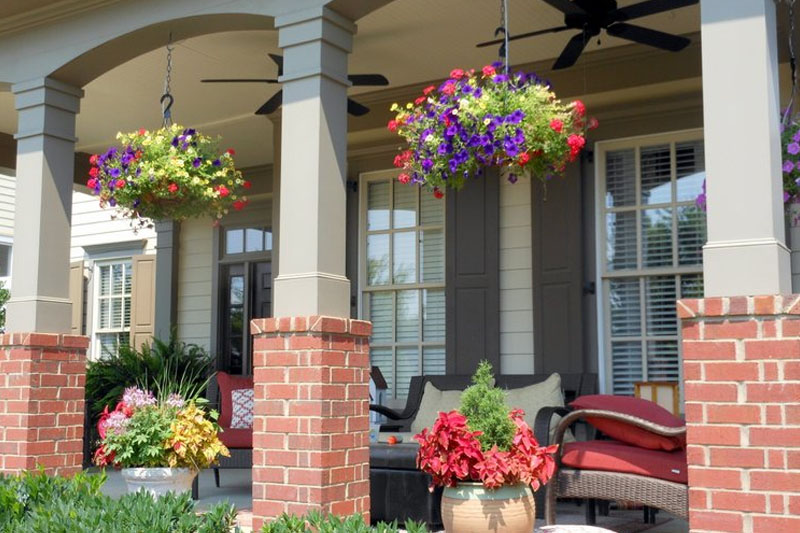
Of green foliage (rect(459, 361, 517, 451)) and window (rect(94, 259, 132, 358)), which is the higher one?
window (rect(94, 259, 132, 358))

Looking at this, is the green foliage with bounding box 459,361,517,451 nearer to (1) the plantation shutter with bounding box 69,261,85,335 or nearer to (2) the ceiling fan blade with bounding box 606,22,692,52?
(2) the ceiling fan blade with bounding box 606,22,692,52

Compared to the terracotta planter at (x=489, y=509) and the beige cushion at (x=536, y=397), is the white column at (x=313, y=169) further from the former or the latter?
the beige cushion at (x=536, y=397)

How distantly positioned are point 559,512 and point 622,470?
1.72 metres

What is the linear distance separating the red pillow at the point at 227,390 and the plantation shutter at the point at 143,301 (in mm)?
3238

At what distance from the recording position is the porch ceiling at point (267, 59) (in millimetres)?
6203

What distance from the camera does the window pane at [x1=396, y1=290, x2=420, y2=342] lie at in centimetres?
748

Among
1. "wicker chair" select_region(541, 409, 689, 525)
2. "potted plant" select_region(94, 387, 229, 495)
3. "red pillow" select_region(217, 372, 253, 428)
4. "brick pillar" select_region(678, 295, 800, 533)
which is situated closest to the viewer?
"brick pillar" select_region(678, 295, 800, 533)

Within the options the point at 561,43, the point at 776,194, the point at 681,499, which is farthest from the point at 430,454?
the point at 561,43

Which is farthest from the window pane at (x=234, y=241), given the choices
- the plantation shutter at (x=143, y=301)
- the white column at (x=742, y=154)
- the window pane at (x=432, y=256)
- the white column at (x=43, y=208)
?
the white column at (x=742, y=154)

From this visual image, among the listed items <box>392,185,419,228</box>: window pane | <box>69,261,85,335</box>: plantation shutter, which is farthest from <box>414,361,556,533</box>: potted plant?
<box>69,261,85,335</box>: plantation shutter

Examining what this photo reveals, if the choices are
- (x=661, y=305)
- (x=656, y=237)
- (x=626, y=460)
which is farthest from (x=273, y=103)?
(x=626, y=460)

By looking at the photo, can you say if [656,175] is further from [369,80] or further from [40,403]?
[40,403]

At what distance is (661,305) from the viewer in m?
6.42

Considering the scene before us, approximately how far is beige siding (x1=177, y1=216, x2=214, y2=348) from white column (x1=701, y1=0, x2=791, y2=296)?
7068 millimetres
